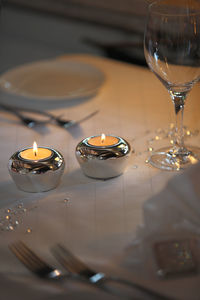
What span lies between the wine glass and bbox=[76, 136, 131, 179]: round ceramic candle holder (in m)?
0.07

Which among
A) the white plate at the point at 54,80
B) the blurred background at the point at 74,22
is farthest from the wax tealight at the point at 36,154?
the blurred background at the point at 74,22

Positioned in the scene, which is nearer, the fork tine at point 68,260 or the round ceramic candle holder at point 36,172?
the fork tine at point 68,260

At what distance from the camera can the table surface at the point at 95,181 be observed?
0.49m

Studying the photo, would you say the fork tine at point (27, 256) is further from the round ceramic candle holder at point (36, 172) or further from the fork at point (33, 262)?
the round ceramic candle holder at point (36, 172)

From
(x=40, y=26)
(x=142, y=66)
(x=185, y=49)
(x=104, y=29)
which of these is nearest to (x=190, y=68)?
(x=185, y=49)

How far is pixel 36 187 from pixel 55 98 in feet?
1.18

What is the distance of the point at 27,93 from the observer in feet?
3.08

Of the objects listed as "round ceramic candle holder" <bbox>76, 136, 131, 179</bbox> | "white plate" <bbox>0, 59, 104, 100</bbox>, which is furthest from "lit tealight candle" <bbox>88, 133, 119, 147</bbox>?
"white plate" <bbox>0, 59, 104, 100</bbox>

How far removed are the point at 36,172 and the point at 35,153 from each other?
0.05 metres

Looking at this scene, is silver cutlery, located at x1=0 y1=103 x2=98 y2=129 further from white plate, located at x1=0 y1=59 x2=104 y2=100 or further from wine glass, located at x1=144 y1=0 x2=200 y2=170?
wine glass, located at x1=144 y1=0 x2=200 y2=170

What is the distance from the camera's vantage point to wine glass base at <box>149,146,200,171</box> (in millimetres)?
644

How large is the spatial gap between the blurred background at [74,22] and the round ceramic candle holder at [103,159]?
1.16m

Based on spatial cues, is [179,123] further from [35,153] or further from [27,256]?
[27,256]

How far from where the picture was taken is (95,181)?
2.02 ft
